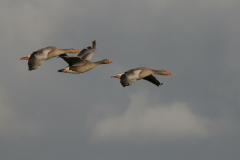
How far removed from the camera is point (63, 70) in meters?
44.1

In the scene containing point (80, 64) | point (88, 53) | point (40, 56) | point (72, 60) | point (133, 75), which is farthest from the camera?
point (88, 53)

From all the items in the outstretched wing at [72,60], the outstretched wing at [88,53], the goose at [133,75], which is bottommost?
the goose at [133,75]

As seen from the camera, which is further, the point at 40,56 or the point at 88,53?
the point at 88,53

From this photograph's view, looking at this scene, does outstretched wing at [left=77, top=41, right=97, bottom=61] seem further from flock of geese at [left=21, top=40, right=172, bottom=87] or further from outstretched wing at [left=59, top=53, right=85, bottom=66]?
outstretched wing at [left=59, top=53, right=85, bottom=66]

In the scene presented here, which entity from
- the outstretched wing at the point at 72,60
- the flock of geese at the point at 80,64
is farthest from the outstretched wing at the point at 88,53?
the outstretched wing at the point at 72,60

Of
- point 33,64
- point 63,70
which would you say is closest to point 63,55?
point 63,70

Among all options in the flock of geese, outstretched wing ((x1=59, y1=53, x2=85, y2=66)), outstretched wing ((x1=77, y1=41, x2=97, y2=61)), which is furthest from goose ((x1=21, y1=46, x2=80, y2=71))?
outstretched wing ((x1=77, y1=41, x2=97, y2=61))

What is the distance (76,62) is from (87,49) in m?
6.32

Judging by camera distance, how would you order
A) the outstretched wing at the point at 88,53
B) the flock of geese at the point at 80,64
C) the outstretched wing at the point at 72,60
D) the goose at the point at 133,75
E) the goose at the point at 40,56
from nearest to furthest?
1. the goose at the point at 133,75
2. the flock of geese at the point at 80,64
3. the goose at the point at 40,56
4. the outstretched wing at the point at 72,60
5. the outstretched wing at the point at 88,53

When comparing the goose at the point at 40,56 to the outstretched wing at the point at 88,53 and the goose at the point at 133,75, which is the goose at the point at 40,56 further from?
the goose at the point at 133,75

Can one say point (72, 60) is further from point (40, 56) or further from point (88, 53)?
point (88, 53)

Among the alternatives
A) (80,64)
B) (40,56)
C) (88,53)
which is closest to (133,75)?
(80,64)

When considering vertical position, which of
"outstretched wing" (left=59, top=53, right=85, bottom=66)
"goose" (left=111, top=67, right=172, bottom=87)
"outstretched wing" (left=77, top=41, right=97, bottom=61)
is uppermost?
"outstretched wing" (left=77, top=41, right=97, bottom=61)

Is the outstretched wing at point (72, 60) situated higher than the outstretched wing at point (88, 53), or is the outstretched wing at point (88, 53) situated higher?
the outstretched wing at point (88, 53)
